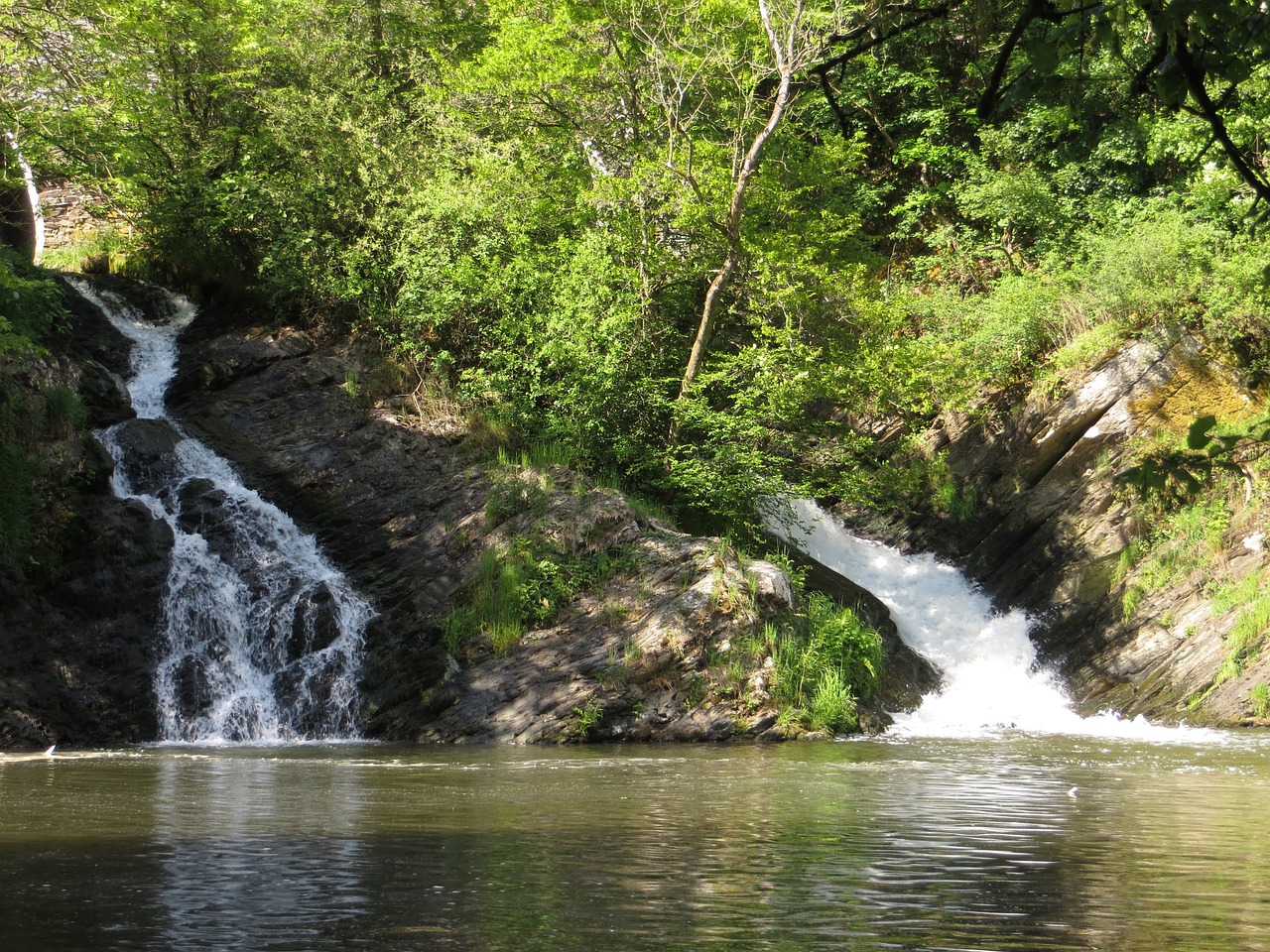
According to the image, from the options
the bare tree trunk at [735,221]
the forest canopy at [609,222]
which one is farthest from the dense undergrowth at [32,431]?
the bare tree trunk at [735,221]

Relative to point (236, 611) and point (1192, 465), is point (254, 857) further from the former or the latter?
point (236, 611)

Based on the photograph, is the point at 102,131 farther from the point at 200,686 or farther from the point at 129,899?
the point at 129,899

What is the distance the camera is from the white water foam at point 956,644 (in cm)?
1736

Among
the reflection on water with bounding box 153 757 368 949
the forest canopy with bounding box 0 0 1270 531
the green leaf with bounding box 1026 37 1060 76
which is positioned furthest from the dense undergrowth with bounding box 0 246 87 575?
the green leaf with bounding box 1026 37 1060 76

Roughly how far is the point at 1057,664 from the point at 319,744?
12484 mm

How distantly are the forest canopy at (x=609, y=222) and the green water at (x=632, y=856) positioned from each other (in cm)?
951

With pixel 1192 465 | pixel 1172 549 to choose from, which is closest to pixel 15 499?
pixel 1192 465

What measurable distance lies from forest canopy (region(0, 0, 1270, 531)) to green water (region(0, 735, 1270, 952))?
31.2 feet

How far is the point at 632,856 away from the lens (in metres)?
6.89

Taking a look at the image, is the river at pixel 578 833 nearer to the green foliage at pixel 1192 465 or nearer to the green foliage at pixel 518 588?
the green foliage at pixel 518 588

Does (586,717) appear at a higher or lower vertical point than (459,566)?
lower

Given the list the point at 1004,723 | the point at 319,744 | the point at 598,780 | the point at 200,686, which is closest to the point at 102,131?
the point at 200,686

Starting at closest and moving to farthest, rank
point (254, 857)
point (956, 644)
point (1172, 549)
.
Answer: point (254, 857) → point (1172, 549) → point (956, 644)

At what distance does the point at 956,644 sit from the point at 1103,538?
10.6 feet
